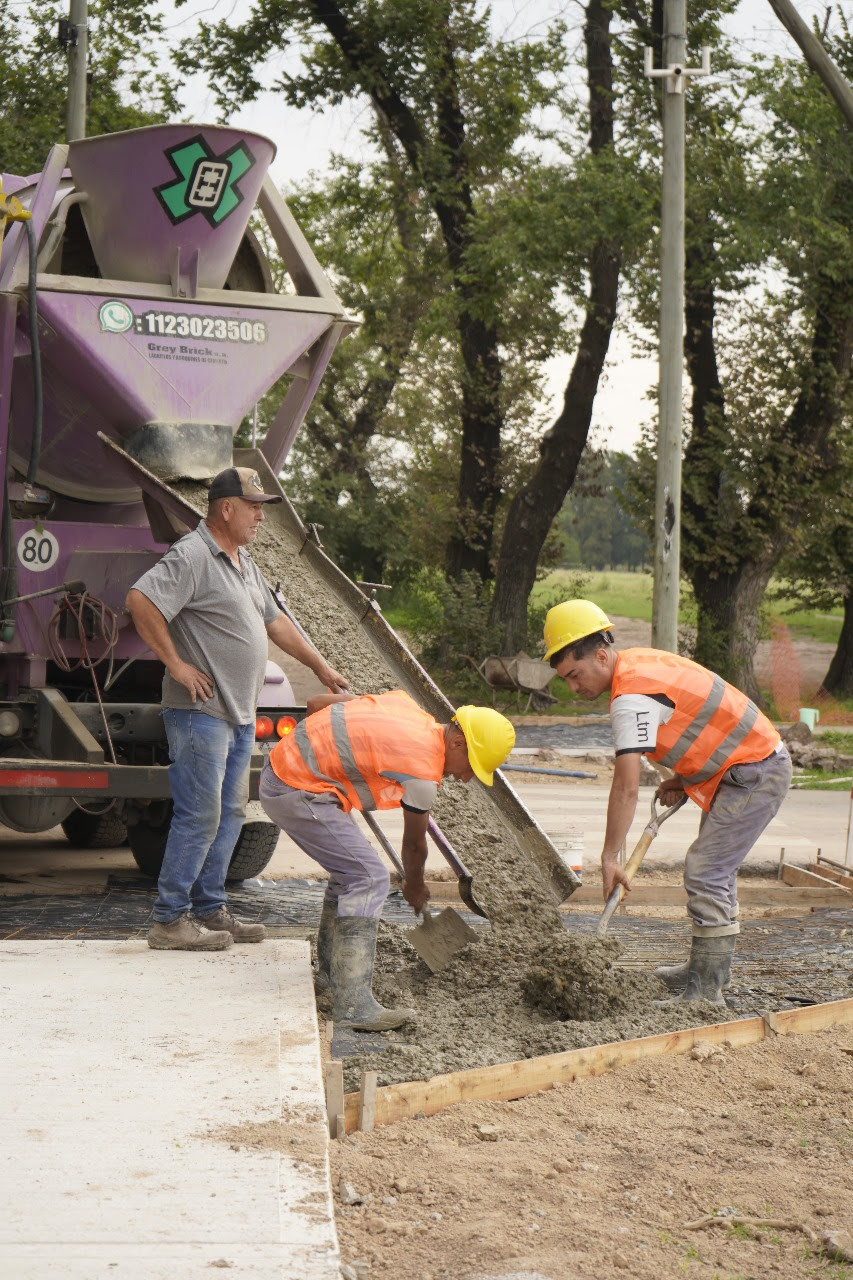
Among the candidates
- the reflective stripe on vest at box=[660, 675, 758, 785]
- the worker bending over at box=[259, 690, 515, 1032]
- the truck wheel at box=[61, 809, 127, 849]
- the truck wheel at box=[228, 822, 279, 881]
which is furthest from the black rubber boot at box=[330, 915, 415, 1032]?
the truck wheel at box=[61, 809, 127, 849]

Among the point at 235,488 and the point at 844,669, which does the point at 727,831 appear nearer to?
the point at 235,488

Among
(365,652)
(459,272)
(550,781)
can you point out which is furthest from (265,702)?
(459,272)

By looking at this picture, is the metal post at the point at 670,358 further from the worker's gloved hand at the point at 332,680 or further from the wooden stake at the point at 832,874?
the worker's gloved hand at the point at 332,680

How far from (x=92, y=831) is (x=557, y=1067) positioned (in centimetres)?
548

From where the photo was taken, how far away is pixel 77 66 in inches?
660

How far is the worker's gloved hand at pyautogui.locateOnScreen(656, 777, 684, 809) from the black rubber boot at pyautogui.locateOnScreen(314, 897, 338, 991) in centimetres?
140

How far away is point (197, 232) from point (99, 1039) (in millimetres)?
4408

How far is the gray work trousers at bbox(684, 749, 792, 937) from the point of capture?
5.75 m

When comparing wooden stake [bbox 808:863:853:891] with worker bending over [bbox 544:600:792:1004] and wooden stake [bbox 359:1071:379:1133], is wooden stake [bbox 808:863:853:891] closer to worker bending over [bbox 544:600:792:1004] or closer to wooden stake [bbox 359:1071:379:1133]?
worker bending over [bbox 544:600:792:1004]

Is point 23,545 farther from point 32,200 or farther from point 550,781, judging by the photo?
point 550,781

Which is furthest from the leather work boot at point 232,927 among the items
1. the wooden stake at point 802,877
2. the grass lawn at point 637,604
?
the grass lawn at point 637,604

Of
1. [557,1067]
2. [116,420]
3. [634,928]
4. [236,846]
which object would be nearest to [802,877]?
[634,928]

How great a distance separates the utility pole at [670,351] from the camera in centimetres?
1302

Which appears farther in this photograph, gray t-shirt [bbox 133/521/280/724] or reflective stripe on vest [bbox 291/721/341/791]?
gray t-shirt [bbox 133/521/280/724]
